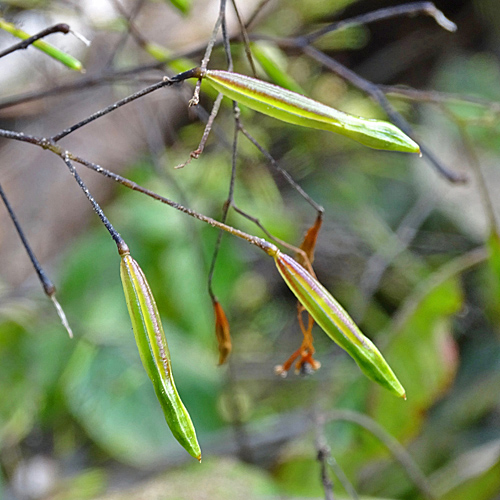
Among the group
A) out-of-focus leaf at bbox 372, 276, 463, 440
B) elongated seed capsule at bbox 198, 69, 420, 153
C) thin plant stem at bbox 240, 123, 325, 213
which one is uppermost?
elongated seed capsule at bbox 198, 69, 420, 153

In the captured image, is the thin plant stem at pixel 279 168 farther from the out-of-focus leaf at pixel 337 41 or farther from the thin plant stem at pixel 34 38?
the out-of-focus leaf at pixel 337 41

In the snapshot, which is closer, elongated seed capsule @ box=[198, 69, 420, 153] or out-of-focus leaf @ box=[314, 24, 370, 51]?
elongated seed capsule @ box=[198, 69, 420, 153]

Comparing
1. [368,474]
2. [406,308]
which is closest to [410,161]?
[406,308]

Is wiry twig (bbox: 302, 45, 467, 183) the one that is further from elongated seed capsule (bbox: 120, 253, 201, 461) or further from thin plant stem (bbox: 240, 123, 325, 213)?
elongated seed capsule (bbox: 120, 253, 201, 461)

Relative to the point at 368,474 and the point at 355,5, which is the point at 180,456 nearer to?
the point at 368,474

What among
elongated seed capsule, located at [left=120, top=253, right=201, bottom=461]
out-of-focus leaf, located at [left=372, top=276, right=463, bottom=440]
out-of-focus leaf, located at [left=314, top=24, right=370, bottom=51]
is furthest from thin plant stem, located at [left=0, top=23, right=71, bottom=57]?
out-of-focus leaf, located at [left=314, top=24, right=370, bottom=51]

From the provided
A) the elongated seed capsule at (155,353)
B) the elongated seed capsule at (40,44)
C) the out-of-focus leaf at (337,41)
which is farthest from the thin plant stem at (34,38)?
the out-of-focus leaf at (337,41)

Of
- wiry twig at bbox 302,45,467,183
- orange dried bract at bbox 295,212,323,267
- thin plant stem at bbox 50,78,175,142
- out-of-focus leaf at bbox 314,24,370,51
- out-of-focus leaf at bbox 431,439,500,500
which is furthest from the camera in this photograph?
out-of-focus leaf at bbox 314,24,370,51
